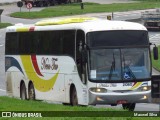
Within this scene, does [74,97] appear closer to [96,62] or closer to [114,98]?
[96,62]

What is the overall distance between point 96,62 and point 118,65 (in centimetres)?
69

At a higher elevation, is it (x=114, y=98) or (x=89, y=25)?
(x=89, y=25)

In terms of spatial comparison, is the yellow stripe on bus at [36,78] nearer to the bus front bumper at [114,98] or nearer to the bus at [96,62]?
the bus at [96,62]

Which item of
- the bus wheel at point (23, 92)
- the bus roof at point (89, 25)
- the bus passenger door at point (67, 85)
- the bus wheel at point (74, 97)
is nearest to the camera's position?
the bus roof at point (89, 25)

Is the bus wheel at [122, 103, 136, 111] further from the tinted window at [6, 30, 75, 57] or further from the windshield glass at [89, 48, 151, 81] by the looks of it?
the tinted window at [6, 30, 75, 57]

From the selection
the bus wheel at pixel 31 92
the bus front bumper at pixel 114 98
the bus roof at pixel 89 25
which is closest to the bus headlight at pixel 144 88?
the bus front bumper at pixel 114 98

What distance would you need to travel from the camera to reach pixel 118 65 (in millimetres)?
22797

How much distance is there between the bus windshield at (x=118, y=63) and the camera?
22.8 meters

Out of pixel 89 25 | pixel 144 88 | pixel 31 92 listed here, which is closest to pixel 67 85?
pixel 89 25

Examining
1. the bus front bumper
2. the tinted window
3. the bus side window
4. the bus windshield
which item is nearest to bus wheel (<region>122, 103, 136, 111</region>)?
the bus front bumper

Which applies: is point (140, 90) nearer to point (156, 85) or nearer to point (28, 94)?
point (156, 85)

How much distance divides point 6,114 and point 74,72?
7.18 meters

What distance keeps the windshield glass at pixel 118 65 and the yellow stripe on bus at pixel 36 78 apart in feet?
10.3

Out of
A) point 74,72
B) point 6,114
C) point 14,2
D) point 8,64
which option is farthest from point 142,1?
point 6,114
